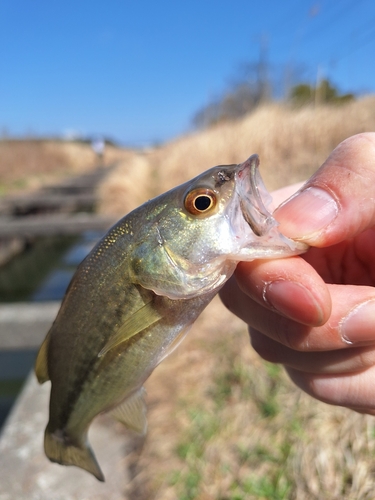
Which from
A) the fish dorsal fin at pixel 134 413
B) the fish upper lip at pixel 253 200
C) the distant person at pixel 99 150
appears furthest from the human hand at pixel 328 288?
the distant person at pixel 99 150

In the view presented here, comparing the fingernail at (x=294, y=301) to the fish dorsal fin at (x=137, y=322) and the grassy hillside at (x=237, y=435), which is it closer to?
the fish dorsal fin at (x=137, y=322)

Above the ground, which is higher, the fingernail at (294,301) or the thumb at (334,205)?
the thumb at (334,205)

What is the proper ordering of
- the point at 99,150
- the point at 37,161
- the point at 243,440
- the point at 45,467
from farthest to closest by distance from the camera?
the point at 99,150, the point at 37,161, the point at 45,467, the point at 243,440

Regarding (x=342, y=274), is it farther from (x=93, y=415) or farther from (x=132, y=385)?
(x=93, y=415)

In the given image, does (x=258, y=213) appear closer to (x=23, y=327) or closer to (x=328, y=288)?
(x=328, y=288)

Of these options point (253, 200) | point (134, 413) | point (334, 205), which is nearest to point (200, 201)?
point (253, 200)

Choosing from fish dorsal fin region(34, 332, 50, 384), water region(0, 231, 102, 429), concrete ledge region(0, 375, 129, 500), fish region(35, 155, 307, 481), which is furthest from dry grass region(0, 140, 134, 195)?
fish region(35, 155, 307, 481)

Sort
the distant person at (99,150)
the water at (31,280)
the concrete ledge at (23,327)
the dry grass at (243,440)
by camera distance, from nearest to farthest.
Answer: the dry grass at (243,440), the concrete ledge at (23,327), the water at (31,280), the distant person at (99,150)
